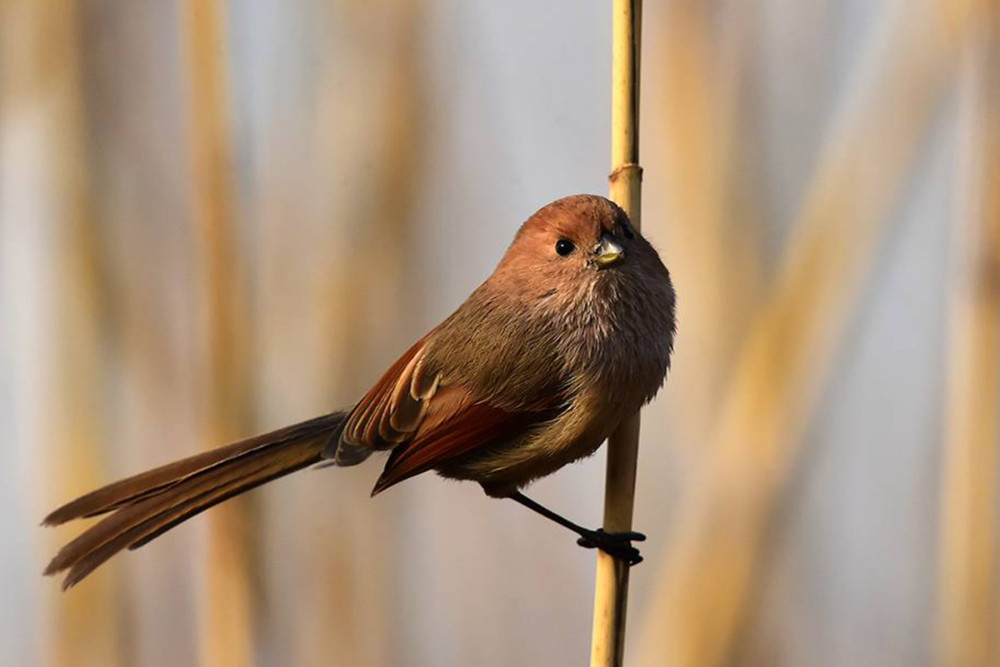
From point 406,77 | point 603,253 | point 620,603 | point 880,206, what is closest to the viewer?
point 620,603

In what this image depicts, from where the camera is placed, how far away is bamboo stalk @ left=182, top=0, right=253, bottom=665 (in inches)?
98.8

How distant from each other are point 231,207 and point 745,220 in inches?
38.5

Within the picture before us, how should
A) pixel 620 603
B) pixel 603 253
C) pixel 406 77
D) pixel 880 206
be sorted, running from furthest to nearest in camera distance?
pixel 406 77
pixel 880 206
pixel 603 253
pixel 620 603

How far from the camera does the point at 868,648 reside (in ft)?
8.85

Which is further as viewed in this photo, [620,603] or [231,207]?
[231,207]

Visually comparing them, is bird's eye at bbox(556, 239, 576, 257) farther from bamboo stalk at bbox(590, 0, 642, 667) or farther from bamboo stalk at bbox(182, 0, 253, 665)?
bamboo stalk at bbox(182, 0, 253, 665)

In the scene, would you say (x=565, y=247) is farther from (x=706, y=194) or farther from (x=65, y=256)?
(x=65, y=256)

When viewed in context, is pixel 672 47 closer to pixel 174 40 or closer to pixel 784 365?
pixel 784 365

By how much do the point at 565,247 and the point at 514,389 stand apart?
272 mm

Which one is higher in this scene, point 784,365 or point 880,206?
point 880,206

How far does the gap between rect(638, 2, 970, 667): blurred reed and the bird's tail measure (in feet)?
2.50

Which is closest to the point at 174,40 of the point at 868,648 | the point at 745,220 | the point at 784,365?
the point at 745,220

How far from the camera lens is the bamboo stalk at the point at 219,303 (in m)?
2.51

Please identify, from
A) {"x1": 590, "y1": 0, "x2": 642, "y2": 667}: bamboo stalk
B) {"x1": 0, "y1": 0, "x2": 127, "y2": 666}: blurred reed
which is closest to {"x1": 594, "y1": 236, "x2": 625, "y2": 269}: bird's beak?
{"x1": 590, "y1": 0, "x2": 642, "y2": 667}: bamboo stalk
